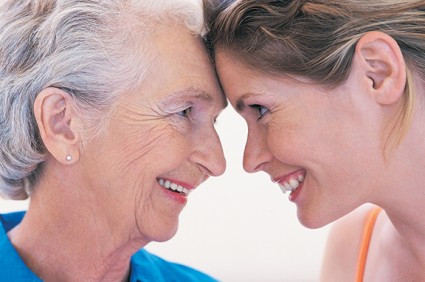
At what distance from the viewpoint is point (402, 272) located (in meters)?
1.74

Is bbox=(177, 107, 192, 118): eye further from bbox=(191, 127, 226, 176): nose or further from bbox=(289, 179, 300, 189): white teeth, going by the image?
bbox=(289, 179, 300, 189): white teeth

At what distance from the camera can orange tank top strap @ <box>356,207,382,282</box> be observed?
6.11ft

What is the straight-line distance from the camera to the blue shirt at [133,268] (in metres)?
1.60

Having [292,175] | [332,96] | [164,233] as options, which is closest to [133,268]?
[164,233]

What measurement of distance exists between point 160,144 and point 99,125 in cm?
14

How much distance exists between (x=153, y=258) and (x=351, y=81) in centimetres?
76

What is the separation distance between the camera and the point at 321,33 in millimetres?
1440

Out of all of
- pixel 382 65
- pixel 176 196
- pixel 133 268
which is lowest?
pixel 133 268

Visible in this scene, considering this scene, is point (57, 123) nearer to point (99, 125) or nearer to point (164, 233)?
point (99, 125)

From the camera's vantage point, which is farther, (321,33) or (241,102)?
(241,102)

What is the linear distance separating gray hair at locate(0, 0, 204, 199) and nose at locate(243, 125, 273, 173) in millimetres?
270

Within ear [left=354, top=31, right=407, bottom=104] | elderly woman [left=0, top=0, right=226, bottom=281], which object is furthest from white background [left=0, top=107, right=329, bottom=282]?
ear [left=354, top=31, right=407, bottom=104]

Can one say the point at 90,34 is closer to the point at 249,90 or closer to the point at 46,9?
the point at 46,9

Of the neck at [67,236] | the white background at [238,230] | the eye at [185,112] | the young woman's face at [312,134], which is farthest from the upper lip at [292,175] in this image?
the white background at [238,230]
